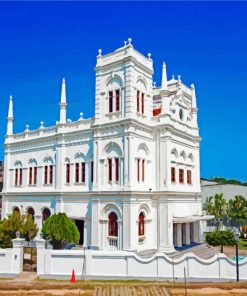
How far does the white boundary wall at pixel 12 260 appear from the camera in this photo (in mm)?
17438

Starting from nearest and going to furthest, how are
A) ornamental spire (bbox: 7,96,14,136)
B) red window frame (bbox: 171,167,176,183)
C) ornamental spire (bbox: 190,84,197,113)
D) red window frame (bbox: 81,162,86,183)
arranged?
red window frame (bbox: 171,167,176,183) → red window frame (bbox: 81,162,86,183) → ornamental spire (bbox: 190,84,197,113) → ornamental spire (bbox: 7,96,14,136)

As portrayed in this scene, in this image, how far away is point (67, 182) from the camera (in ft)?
90.3

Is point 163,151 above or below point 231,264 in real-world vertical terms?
above

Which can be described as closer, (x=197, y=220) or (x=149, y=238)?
(x=149, y=238)

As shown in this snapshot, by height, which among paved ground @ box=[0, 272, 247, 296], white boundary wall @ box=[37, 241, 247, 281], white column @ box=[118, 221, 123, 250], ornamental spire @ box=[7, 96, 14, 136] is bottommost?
paved ground @ box=[0, 272, 247, 296]

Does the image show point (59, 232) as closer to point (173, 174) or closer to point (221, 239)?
point (173, 174)

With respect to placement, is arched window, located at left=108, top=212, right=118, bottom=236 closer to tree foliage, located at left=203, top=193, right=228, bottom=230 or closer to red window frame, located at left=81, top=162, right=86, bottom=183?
red window frame, located at left=81, top=162, right=86, bottom=183

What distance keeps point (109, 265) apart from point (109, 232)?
6724 millimetres

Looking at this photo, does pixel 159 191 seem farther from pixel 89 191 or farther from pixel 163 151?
pixel 89 191

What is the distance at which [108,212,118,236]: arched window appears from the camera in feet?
76.9

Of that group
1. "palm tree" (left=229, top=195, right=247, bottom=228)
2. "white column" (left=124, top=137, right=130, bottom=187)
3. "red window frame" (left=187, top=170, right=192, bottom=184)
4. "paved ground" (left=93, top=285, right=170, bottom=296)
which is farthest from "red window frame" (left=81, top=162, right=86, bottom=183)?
"palm tree" (left=229, top=195, right=247, bottom=228)

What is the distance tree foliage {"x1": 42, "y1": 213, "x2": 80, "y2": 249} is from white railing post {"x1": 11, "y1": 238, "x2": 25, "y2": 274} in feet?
10.3

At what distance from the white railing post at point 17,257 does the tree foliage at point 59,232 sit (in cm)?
Result: 315

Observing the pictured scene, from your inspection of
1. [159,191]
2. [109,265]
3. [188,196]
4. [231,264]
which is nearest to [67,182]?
[159,191]
